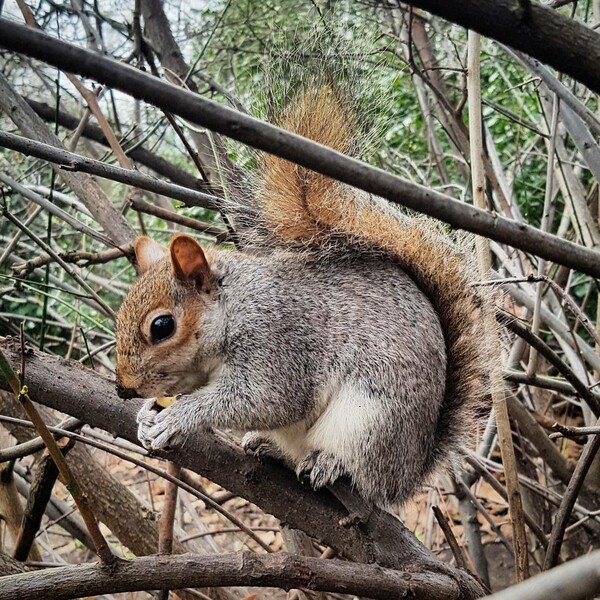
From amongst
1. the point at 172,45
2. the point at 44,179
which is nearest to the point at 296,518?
the point at 172,45

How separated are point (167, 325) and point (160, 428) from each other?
26cm

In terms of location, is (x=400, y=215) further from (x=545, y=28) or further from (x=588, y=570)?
(x=588, y=570)

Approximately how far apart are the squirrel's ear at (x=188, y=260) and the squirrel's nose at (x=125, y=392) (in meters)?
0.30

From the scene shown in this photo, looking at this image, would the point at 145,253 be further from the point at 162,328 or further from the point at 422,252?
the point at 422,252

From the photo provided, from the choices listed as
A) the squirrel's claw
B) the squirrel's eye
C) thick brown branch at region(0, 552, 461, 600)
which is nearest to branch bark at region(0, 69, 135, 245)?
the squirrel's eye

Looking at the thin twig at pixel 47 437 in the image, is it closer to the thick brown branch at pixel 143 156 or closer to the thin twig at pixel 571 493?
the thin twig at pixel 571 493

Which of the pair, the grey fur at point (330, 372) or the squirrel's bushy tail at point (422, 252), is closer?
the grey fur at point (330, 372)

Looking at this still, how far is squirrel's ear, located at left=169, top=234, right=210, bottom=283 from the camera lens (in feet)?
5.09

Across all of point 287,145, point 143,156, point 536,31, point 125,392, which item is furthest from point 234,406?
point 143,156

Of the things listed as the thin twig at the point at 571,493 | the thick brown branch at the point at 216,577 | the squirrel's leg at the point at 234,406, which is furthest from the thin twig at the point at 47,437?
the thin twig at the point at 571,493

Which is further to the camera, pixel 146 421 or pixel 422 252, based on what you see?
pixel 422 252

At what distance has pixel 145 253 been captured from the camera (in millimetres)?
1787

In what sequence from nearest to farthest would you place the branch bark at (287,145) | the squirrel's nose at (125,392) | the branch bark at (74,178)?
the branch bark at (287,145) < the squirrel's nose at (125,392) < the branch bark at (74,178)

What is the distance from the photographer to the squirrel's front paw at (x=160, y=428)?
1.38 m
